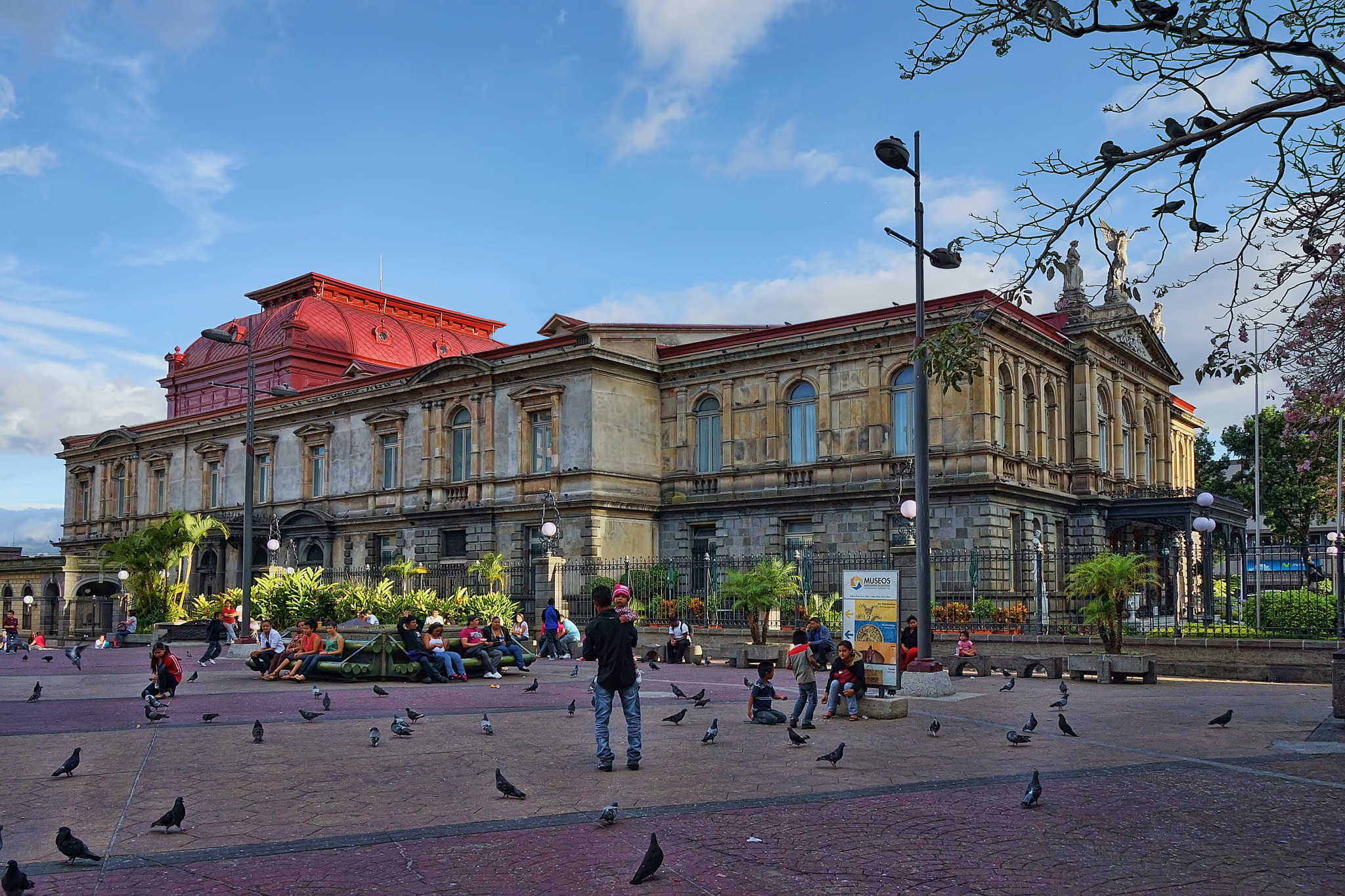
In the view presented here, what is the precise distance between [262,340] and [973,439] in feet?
126

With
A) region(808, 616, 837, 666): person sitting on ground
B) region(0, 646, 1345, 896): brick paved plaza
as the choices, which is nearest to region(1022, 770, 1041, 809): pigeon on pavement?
region(0, 646, 1345, 896): brick paved plaza

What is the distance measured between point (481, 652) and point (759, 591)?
22.1 ft

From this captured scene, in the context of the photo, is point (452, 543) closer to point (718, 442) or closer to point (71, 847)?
point (718, 442)

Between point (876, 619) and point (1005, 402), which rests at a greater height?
point (1005, 402)

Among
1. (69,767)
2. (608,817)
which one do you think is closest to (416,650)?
(69,767)

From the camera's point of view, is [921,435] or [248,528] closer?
[921,435]

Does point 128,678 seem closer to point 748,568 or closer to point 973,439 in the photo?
point 748,568

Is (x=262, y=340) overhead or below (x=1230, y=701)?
overhead

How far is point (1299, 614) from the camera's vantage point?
23.0 meters

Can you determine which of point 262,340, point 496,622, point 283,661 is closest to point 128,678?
point 283,661

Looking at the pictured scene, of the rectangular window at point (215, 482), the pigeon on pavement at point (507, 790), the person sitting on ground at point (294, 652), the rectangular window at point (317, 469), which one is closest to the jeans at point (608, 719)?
the pigeon on pavement at point (507, 790)

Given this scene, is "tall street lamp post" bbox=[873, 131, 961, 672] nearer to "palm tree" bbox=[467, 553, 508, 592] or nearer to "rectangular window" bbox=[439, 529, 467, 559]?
"palm tree" bbox=[467, 553, 508, 592]

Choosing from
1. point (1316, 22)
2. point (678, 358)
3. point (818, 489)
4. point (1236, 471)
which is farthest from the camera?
point (1236, 471)

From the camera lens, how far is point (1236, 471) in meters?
68.8
